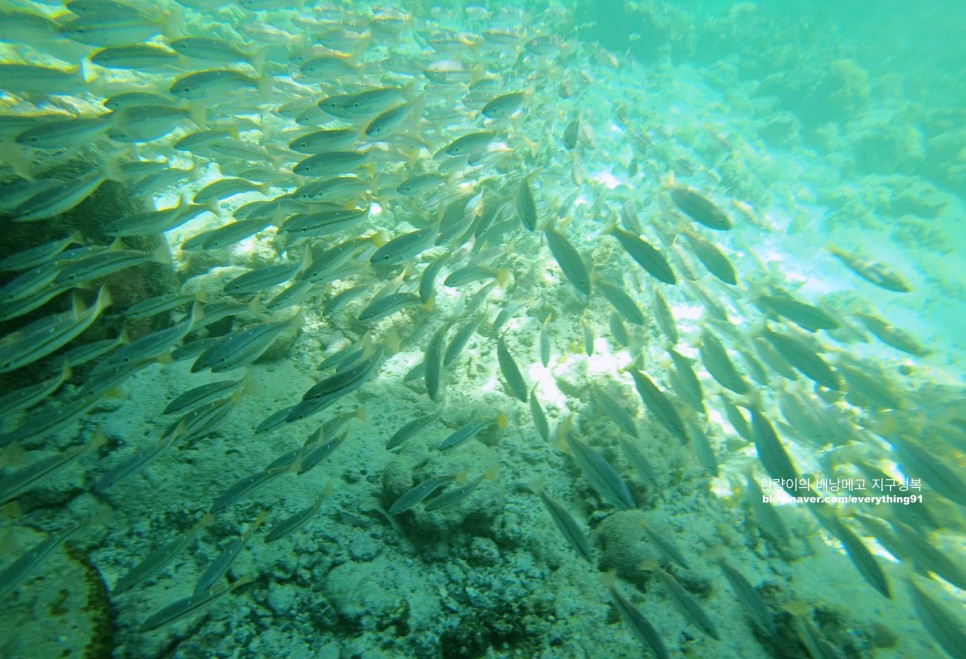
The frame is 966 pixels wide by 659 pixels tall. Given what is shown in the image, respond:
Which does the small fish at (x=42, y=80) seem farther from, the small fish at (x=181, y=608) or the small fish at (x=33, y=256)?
the small fish at (x=181, y=608)

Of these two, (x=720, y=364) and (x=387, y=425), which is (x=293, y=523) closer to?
(x=387, y=425)

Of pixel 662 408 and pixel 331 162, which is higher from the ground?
pixel 331 162

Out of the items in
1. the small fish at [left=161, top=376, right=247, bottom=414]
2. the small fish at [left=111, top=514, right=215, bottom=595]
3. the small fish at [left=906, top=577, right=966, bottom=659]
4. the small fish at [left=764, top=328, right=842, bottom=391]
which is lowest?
the small fish at [left=906, top=577, right=966, bottom=659]

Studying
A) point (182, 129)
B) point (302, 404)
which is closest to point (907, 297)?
point (302, 404)

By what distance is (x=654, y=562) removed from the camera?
2.95 meters

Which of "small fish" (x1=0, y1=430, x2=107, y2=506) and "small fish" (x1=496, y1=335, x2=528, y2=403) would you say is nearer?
"small fish" (x1=0, y1=430, x2=107, y2=506)

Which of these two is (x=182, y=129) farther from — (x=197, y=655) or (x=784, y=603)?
(x=784, y=603)

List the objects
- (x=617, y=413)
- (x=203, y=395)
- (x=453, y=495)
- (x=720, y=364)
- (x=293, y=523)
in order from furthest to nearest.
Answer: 1. (x=720, y=364)
2. (x=617, y=413)
3. (x=203, y=395)
4. (x=453, y=495)
5. (x=293, y=523)

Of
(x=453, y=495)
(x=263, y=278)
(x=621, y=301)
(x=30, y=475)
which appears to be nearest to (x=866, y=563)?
(x=621, y=301)

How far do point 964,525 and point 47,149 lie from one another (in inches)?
440

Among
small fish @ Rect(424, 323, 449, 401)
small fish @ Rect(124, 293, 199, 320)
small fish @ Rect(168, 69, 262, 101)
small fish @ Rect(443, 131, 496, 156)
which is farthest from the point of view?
small fish @ Rect(443, 131, 496, 156)

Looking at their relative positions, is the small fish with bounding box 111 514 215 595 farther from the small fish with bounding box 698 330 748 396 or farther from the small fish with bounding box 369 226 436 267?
the small fish with bounding box 698 330 748 396

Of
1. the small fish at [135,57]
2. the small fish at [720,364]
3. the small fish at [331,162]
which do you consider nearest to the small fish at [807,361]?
the small fish at [720,364]

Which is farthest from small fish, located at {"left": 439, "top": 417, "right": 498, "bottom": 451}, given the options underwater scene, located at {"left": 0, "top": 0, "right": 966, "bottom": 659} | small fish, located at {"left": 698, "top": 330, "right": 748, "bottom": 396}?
small fish, located at {"left": 698, "top": 330, "right": 748, "bottom": 396}
